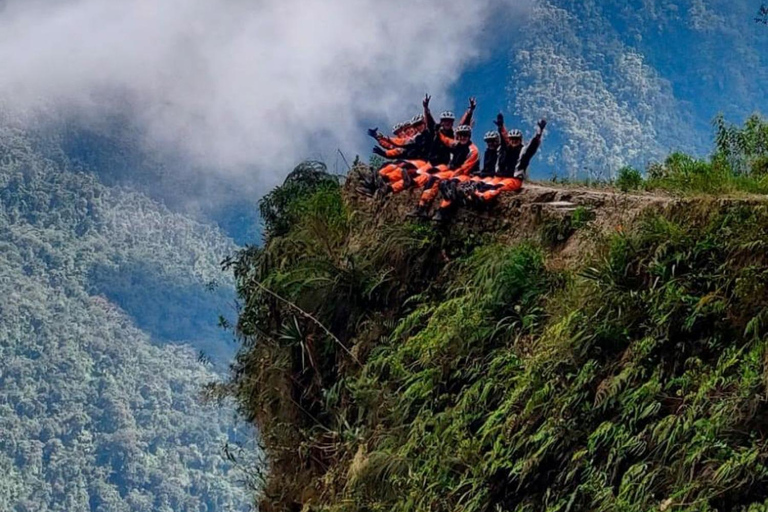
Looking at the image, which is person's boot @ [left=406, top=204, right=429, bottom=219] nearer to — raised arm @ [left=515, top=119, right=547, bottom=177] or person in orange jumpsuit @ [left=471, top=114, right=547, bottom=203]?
person in orange jumpsuit @ [left=471, top=114, right=547, bottom=203]

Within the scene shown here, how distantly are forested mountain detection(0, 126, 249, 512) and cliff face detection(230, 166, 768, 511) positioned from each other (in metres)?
47.6

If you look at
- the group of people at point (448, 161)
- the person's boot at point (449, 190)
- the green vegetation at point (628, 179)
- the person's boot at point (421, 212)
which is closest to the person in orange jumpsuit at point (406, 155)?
the group of people at point (448, 161)

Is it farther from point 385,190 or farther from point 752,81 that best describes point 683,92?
point 385,190

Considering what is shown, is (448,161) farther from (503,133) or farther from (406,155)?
(503,133)

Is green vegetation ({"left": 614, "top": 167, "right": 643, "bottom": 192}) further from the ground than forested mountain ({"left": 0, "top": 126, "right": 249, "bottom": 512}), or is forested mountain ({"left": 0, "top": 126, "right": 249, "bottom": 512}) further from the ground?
forested mountain ({"left": 0, "top": 126, "right": 249, "bottom": 512})

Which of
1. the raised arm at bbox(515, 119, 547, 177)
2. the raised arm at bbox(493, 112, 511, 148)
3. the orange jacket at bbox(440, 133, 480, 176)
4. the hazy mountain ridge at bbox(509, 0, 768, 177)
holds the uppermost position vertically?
the hazy mountain ridge at bbox(509, 0, 768, 177)

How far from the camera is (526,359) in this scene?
729cm

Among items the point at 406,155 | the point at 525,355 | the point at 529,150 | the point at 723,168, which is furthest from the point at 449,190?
the point at 525,355

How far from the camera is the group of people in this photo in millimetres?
9508

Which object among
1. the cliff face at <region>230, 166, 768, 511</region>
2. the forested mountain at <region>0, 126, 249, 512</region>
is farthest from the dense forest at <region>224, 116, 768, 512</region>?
the forested mountain at <region>0, 126, 249, 512</region>

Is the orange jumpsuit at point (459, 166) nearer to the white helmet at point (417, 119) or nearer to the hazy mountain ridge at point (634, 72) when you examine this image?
the white helmet at point (417, 119)

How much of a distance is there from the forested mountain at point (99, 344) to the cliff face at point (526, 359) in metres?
47.6

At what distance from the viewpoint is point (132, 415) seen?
Result: 80.0m

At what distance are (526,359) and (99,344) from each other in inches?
3603
